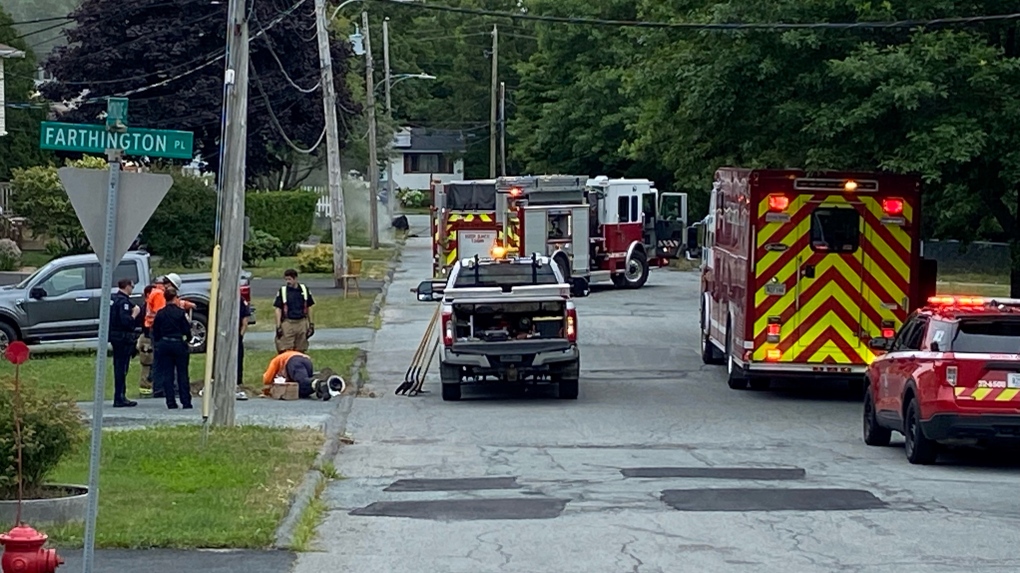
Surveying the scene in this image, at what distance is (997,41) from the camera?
2139 cm

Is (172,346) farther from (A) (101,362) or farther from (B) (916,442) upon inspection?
(A) (101,362)

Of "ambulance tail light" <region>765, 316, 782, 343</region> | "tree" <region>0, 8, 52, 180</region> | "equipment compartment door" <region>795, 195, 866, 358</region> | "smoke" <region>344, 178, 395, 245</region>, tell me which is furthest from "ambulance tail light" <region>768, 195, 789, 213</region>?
"smoke" <region>344, 178, 395, 245</region>

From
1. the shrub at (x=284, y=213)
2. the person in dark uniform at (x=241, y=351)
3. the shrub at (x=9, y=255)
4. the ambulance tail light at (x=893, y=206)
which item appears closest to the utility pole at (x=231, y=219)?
the person in dark uniform at (x=241, y=351)

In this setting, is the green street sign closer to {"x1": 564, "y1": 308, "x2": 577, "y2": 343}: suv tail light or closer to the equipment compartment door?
{"x1": 564, "y1": 308, "x2": 577, "y2": 343}: suv tail light

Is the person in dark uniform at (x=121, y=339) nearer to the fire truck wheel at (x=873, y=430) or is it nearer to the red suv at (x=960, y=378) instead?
the fire truck wheel at (x=873, y=430)

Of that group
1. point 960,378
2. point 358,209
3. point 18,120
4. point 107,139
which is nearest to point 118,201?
point 107,139

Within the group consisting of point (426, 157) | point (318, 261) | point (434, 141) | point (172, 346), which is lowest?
point (172, 346)

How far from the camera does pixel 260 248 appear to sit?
50562 millimetres

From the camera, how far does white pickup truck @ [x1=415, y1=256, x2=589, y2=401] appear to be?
67.3 feet

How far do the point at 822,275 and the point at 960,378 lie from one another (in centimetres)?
655

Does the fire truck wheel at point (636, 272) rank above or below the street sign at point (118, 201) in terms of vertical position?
below

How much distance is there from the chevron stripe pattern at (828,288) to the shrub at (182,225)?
89.8 ft

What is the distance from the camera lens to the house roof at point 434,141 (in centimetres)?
10894

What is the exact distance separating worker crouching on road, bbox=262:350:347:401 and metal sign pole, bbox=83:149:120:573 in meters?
12.7
